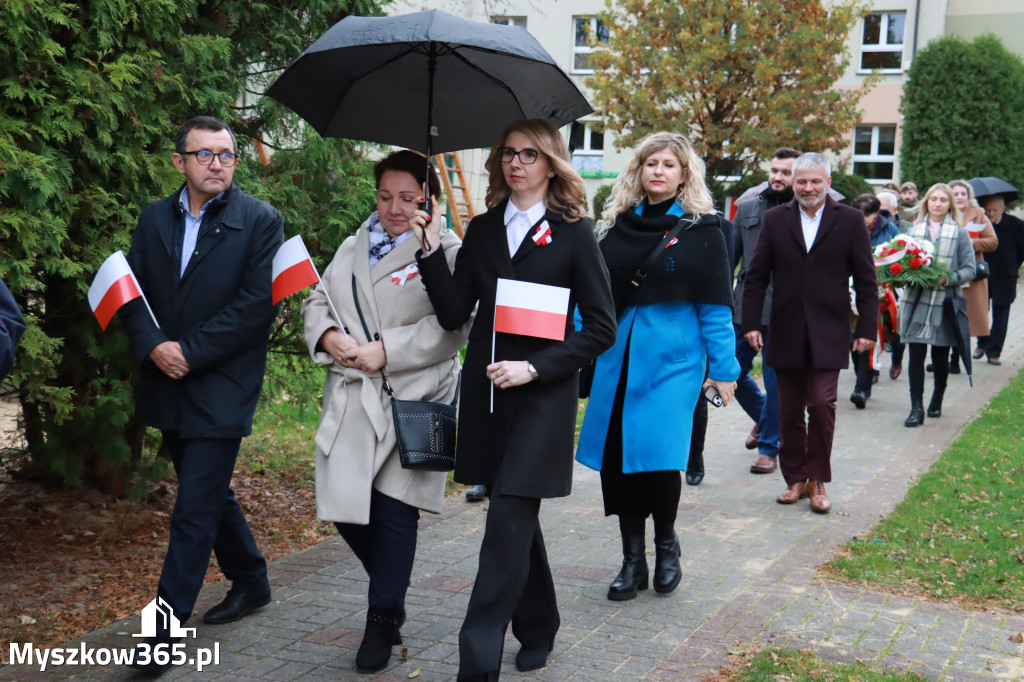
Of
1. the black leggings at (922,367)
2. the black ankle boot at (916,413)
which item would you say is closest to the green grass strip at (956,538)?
the black ankle boot at (916,413)

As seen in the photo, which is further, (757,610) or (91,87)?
(757,610)

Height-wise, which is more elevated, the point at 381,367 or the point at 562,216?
the point at 562,216

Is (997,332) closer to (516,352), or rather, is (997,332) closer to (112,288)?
(516,352)

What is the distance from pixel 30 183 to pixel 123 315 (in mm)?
654

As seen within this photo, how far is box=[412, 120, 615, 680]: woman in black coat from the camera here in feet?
13.8

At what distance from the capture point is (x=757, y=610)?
18.0 feet

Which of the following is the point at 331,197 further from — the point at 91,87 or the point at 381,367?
the point at 381,367

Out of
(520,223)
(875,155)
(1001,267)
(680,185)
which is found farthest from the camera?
(875,155)

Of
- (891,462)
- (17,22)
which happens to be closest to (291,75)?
(17,22)

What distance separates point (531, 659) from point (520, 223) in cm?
172

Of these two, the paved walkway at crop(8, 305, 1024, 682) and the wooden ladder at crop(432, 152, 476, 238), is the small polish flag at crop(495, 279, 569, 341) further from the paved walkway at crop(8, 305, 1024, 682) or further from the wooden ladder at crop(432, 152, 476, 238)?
the wooden ladder at crop(432, 152, 476, 238)

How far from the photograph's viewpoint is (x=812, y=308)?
24.6 feet

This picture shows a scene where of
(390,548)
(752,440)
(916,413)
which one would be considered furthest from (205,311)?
(916,413)

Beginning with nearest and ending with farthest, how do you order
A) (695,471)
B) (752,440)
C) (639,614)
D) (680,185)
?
(639,614) < (680,185) < (695,471) < (752,440)
